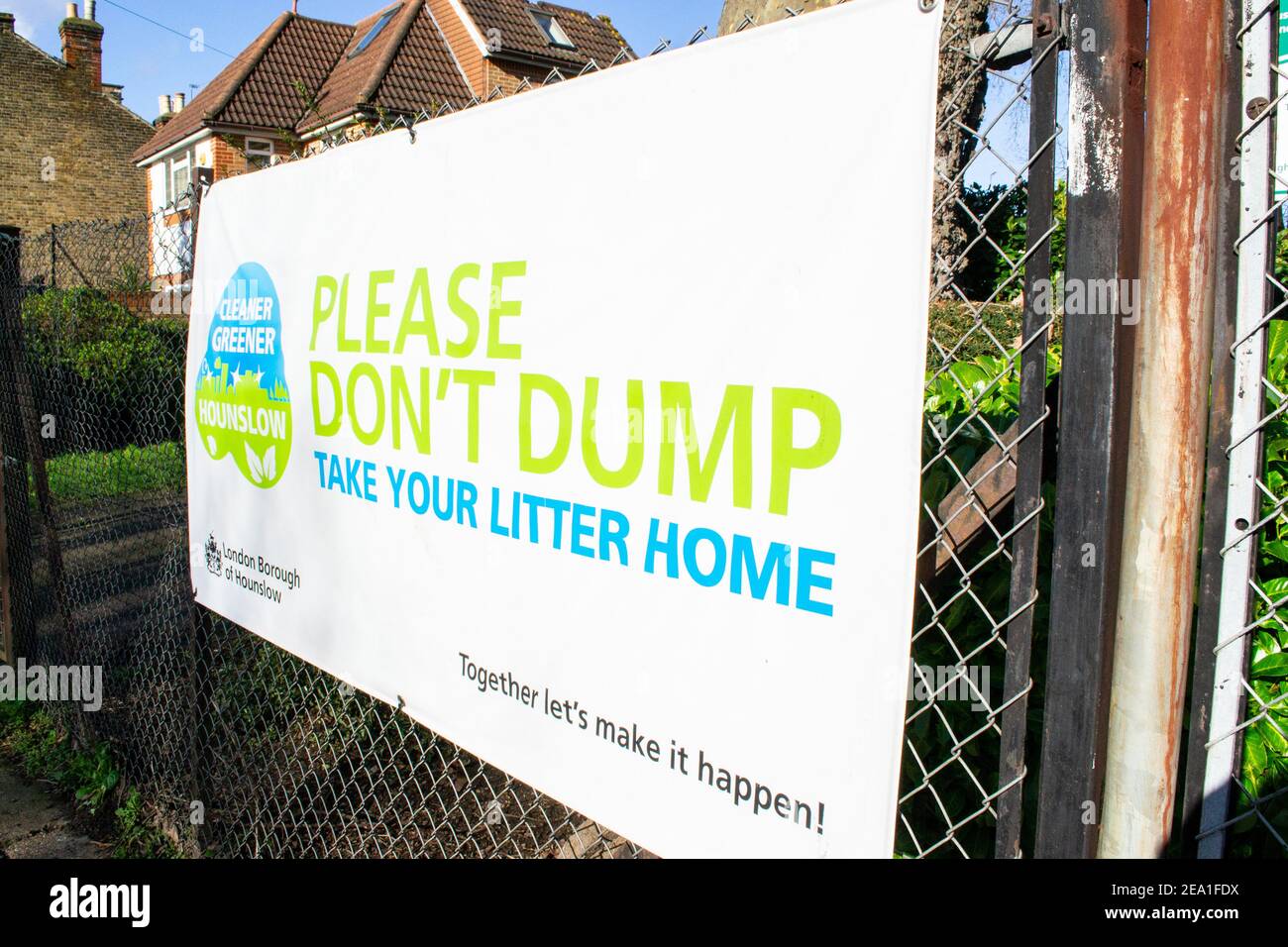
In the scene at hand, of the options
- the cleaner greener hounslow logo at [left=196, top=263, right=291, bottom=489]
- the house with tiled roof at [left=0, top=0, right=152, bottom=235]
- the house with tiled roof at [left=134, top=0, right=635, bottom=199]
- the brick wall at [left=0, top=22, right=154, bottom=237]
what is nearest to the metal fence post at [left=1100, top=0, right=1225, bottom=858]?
the cleaner greener hounslow logo at [left=196, top=263, right=291, bottom=489]

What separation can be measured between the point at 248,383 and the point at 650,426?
5.43ft

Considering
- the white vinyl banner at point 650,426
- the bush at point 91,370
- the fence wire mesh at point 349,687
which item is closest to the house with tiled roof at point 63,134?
the bush at point 91,370

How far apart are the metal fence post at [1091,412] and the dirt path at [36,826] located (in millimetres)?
3614

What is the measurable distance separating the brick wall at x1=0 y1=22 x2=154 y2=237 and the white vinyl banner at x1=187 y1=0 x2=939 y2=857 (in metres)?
33.2

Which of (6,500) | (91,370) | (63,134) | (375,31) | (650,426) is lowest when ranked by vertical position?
(6,500)

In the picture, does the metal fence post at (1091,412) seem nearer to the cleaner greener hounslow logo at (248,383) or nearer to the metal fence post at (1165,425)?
the metal fence post at (1165,425)

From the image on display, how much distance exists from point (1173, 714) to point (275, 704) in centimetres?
380

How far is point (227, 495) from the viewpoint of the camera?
2.91m

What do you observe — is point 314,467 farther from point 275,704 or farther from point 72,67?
point 72,67

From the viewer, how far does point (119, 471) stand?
4.66 m

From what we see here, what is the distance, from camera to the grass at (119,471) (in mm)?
4215

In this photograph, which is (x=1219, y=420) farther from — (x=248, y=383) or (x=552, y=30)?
(x=552, y=30)

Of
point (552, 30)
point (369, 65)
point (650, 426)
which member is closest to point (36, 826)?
point (650, 426)

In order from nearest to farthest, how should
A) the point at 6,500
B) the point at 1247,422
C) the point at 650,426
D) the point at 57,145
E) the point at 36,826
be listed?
the point at 1247,422
the point at 650,426
the point at 36,826
the point at 6,500
the point at 57,145
